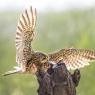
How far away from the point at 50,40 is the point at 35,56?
559 inches

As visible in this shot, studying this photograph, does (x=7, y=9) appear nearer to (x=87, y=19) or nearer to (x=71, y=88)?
(x=87, y=19)

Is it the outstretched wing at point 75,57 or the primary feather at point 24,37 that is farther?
the primary feather at point 24,37

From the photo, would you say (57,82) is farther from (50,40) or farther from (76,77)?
(50,40)

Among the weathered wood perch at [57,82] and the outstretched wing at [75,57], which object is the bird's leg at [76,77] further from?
the outstretched wing at [75,57]

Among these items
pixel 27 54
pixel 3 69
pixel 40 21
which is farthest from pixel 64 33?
pixel 27 54

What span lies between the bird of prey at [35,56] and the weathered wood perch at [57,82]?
332mm

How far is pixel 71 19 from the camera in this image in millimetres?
22188

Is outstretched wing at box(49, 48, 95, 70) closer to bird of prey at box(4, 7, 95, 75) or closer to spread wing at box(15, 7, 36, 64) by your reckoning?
bird of prey at box(4, 7, 95, 75)

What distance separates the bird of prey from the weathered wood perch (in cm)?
33

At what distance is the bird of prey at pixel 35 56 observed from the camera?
7023 mm

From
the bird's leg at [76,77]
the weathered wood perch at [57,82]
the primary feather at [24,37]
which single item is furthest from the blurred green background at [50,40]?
the weathered wood perch at [57,82]

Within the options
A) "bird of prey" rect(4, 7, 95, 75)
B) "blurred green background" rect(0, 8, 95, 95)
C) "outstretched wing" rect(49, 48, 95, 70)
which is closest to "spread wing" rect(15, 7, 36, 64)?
"bird of prey" rect(4, 7, 95, 75)

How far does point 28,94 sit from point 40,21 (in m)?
4.95

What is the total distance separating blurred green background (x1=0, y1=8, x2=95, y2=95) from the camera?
63.0 ft
